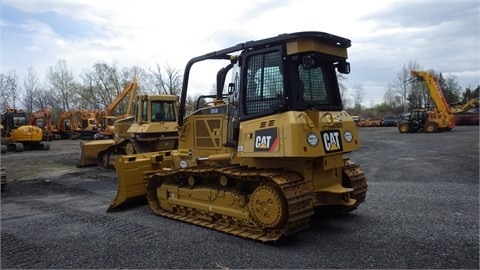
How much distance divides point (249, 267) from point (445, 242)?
2.79 metres

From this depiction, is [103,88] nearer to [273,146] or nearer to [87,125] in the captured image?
[87,125]

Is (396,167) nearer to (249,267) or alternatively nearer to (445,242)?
(445,242)

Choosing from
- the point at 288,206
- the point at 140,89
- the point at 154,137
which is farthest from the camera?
the point at 140,89

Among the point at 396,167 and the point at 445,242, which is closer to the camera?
the point at 445,242

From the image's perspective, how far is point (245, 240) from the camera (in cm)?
570

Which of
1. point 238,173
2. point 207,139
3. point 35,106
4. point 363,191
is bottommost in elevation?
point 363,191

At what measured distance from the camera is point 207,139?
23.9 ft

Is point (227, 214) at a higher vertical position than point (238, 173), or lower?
lower

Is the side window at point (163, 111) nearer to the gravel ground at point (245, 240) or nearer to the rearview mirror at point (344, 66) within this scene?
the gravel ground at point (245, 240)

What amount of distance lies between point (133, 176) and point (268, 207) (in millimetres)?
3463

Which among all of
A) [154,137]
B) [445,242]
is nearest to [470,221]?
[445,242]

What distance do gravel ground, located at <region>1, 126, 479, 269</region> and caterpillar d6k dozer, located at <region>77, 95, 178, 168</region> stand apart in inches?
180

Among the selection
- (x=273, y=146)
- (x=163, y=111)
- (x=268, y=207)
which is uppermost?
(x=163, y=111)

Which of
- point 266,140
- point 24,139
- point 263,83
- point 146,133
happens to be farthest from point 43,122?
point 266,140
